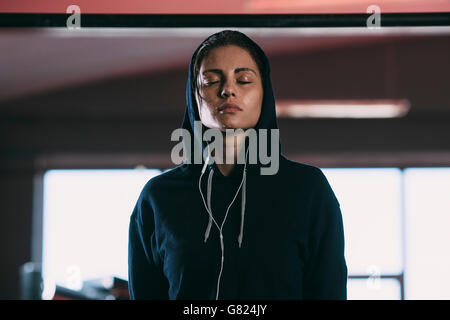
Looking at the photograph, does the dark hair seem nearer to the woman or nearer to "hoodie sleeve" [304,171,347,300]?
the woman

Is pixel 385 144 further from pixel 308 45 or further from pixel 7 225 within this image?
pixel 7 225

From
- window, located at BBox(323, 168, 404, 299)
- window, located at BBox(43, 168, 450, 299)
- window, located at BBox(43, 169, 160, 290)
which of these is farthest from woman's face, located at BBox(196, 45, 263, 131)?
window, located at BBox(43, 169, 160, 290)

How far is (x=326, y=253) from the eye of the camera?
0.78m

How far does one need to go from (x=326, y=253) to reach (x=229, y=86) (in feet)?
0.87

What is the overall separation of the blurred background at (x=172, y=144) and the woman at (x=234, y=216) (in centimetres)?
262

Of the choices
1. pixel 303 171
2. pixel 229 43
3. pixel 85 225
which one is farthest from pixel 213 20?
pixel 85 225

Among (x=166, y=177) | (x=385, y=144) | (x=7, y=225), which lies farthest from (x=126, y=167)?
(x=166, y=177)

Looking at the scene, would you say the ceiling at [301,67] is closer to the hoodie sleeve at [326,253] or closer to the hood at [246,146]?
the hood at [246,146]

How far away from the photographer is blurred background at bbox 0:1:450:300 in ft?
12.3

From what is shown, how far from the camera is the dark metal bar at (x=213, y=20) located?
3.28 ft

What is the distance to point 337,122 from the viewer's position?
403cm

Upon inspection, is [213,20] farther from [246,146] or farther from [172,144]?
[172,144]

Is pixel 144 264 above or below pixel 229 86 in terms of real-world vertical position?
below

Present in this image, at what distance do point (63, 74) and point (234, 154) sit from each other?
3332mm
